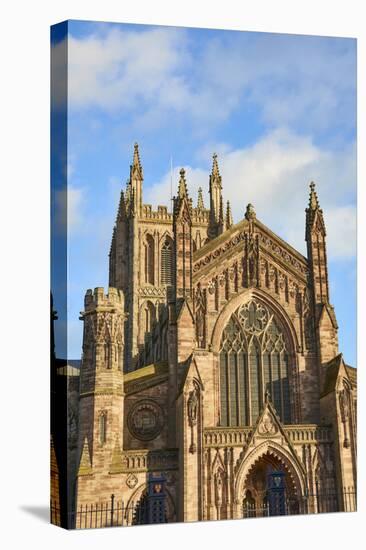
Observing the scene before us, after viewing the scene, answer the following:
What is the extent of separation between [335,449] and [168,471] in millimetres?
6276

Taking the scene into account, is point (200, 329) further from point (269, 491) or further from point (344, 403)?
point (269, 491)

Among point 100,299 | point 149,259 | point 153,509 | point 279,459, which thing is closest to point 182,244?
point 100,299

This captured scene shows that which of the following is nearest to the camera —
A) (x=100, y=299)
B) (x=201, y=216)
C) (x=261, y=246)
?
(x=100, y=299)

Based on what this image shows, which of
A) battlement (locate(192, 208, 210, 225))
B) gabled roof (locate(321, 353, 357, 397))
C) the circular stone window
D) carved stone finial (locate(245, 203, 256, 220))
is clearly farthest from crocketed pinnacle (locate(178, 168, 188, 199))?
battlement (locate(192, 208, 210, 225))

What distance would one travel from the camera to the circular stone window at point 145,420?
30297 mm

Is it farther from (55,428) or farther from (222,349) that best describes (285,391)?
(55,428)

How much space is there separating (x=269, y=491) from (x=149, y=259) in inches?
1242

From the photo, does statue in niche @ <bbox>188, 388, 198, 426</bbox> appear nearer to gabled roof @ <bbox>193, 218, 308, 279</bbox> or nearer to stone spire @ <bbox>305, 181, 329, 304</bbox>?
gabled roof @ <bbox>193, 218, 308, 279</bbox>

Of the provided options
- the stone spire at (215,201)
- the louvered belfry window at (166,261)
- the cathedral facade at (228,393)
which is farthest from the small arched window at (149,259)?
the cathedral facade at (228,393)

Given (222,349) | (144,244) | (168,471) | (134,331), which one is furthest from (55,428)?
(144,244)

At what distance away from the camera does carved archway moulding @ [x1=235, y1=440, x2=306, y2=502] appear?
29391 mm

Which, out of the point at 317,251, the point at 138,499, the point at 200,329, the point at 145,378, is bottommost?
the point at 138,499

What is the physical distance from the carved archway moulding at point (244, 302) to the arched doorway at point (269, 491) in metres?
4.73

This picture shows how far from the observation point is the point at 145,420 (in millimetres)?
30531
